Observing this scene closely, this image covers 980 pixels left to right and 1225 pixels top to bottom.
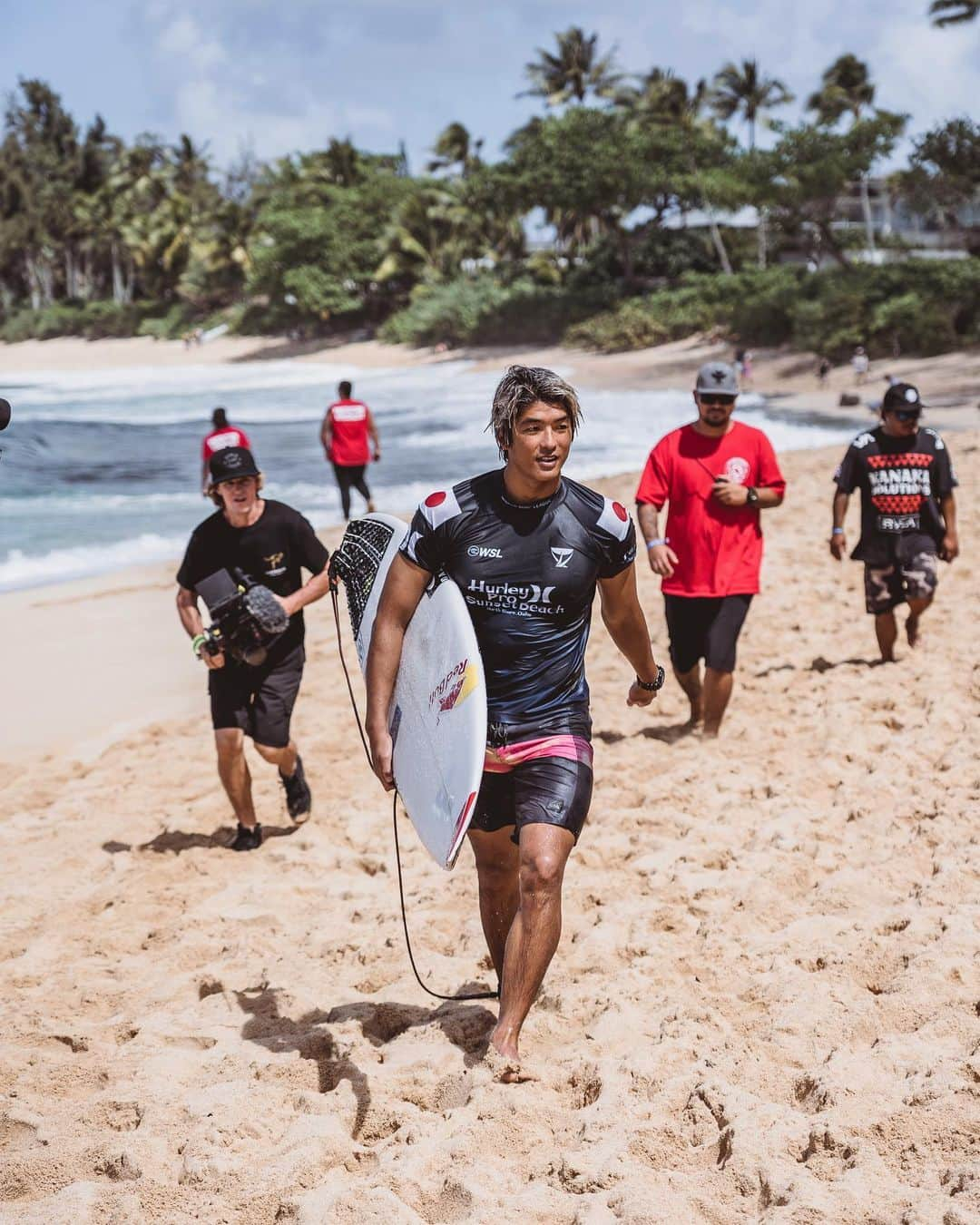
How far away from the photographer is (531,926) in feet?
10.2

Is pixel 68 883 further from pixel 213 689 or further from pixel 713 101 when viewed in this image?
pixel 713 101

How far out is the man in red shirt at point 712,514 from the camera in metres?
5.71

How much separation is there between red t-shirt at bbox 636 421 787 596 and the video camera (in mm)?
2005

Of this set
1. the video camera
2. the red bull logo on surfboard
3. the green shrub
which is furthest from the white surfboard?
the green shrub

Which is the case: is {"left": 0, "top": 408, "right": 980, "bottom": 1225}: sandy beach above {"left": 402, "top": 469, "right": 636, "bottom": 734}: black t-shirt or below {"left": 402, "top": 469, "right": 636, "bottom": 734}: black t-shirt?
below

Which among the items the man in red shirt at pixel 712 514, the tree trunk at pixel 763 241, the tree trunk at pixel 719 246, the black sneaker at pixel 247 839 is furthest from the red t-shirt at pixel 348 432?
the tree trunk at pixel 763 241

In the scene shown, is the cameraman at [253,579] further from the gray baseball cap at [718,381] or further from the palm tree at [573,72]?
the palm tree at [573,72]

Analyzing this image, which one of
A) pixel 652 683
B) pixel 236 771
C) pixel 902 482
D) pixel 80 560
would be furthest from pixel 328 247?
pixel 652 683

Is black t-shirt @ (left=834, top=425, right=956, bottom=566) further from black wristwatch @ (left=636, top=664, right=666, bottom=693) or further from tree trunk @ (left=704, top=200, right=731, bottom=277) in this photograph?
tree trunk @ (left=704, top=200, right=731, bottom=277)

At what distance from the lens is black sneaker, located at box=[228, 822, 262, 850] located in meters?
5.32

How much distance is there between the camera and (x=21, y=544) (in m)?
14.9

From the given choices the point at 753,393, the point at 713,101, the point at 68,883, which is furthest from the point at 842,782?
the point at 713,101

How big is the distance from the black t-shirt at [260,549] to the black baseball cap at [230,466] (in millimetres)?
183

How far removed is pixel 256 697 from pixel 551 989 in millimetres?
2065
